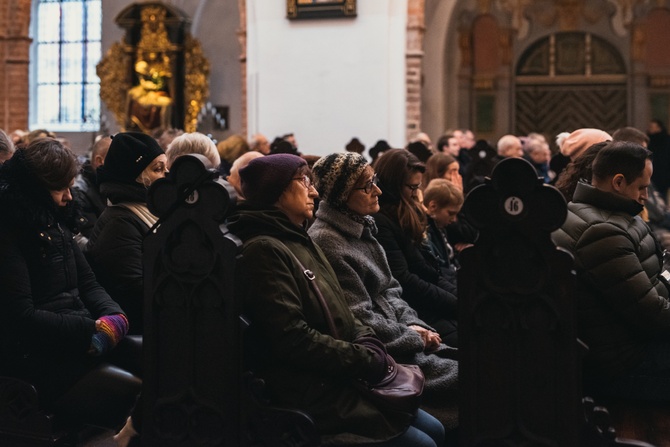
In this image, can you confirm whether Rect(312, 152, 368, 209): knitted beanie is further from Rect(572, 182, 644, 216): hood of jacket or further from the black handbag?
Rect(572, 182, 644, 216): hood of jacket

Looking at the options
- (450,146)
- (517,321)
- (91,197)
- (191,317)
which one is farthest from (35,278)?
(450,146)

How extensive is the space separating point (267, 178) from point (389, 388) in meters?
0.89

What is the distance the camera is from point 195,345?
3533 mm

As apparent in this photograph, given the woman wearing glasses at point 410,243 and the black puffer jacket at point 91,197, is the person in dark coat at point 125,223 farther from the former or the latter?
the black puffer jacket at point 91,197

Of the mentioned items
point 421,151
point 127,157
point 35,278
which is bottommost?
point 35,278

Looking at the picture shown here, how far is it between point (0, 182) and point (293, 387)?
140 centimetres

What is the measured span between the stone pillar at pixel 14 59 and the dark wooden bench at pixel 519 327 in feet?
64.1

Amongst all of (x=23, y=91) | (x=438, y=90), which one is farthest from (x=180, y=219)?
(x=23, y=91)

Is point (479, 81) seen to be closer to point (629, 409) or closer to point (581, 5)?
point (581, 5)

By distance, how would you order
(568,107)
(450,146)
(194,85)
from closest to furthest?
(450,146) < (568,107) < (194,85)

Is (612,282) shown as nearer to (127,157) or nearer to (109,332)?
(109,332)

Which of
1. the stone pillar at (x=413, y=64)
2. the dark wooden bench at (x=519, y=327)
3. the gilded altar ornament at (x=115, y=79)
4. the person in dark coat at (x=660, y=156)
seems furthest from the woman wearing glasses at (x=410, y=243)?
the gilded altar ornament at (x=115, y=79)

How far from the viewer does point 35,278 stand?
4062 mm

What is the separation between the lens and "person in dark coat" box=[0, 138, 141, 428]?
12.9 ft
